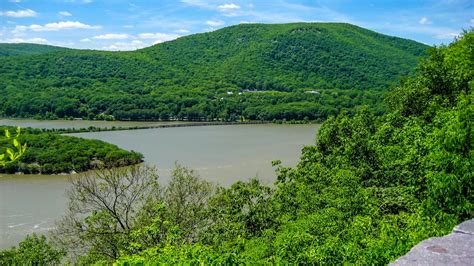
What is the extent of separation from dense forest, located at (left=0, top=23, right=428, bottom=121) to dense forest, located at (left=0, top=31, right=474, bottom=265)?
56231 millimetres

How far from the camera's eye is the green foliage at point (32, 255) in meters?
16.7

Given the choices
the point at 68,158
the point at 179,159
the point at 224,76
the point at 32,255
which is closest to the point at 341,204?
the point at 32,255

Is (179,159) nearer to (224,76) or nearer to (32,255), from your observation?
(32,255)

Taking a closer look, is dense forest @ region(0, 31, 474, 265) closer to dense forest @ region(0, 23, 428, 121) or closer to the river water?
the river water

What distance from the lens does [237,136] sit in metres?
56.4

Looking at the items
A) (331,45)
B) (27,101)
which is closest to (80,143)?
(27,101)

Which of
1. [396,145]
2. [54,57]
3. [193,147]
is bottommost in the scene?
[193,147]

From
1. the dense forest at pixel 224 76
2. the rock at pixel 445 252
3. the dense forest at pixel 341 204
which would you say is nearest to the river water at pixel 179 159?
the dense forest at pixel 341 204

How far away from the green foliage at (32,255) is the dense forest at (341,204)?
1.5 inches

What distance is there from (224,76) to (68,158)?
72558mm

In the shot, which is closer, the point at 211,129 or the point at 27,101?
the point at 211,129

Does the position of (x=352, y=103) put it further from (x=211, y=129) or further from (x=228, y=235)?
(x=228, y=235)

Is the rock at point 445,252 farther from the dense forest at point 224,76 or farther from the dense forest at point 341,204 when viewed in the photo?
the dense forest at point 224,76

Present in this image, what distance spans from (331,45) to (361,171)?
113m
